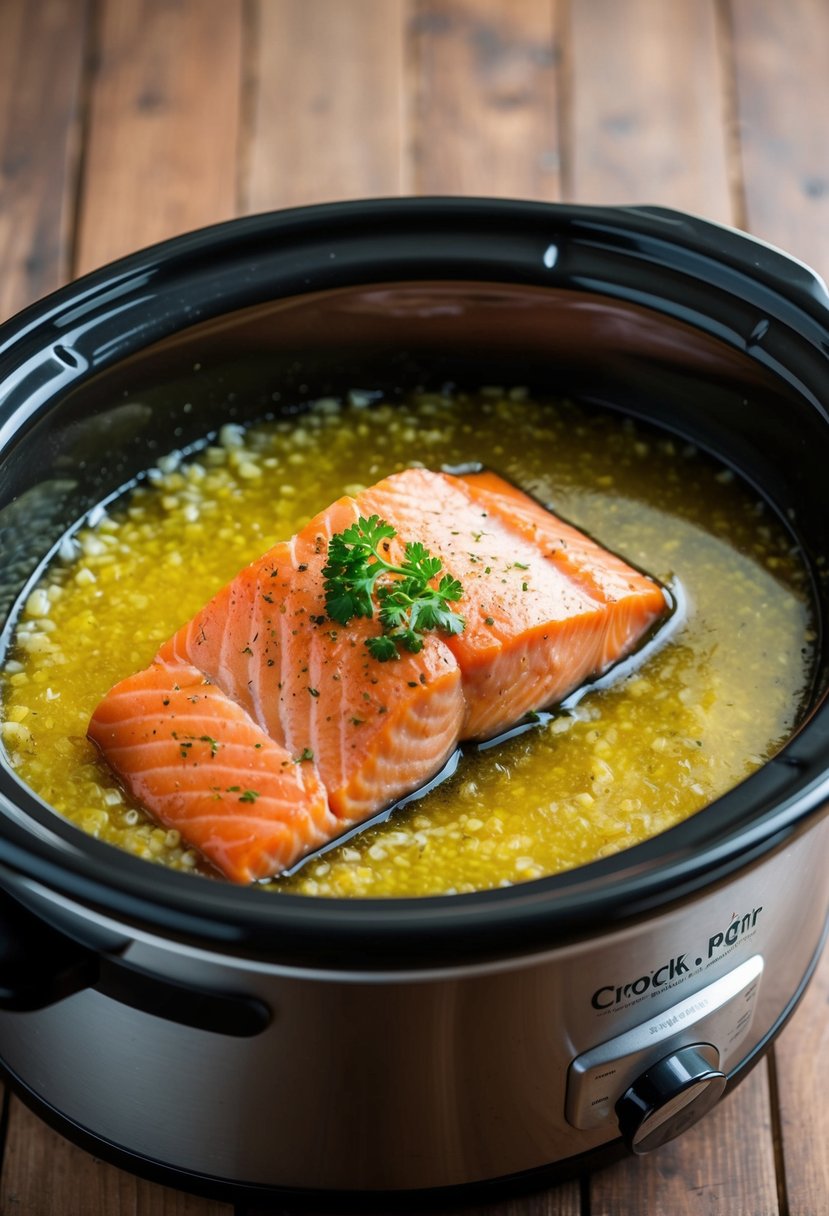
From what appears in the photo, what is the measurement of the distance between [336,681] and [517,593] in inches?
11.7

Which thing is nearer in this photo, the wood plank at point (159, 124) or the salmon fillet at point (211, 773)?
the salmon fillet at point (211, 773)

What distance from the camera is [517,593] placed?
6.75ft

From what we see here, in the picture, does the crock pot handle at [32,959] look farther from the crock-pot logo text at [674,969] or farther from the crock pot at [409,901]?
the crock-pot logo text at [674,969]

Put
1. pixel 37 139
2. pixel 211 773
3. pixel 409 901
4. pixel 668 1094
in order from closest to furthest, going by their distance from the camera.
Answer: pixel 409 901 < pixel 668 1094 < pixel 211 773 < pixel 37 139

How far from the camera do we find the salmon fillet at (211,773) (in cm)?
182

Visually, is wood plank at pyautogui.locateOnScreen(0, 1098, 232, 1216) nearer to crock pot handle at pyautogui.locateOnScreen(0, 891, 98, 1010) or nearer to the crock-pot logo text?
crock pot handle at pyautogui.locateOnScreen(0, 891, 98, 1010)

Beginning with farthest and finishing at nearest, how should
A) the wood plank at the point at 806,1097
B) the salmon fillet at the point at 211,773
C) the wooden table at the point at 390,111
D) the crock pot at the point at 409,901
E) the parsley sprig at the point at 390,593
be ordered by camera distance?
the wooden table at the point at 390,111 → the wood plank at the point at 806,1097 → the parsley sprig at the point at 390,593 → the salmon fillet at the point at 211,773 → the crock pot at the point at 409,901

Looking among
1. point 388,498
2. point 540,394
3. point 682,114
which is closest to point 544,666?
point 388,498

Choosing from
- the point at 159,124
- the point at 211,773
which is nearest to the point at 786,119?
the point at 159,124

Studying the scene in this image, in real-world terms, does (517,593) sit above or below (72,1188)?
above

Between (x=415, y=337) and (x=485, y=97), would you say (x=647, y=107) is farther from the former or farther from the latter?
(x=415, y=337)

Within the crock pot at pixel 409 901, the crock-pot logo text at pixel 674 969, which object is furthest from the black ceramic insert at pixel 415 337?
the crock-pot logo text at pixel 674 969

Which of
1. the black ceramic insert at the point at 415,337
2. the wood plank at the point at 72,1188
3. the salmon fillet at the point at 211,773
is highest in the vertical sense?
the black ceramic insert at the point at 415,337

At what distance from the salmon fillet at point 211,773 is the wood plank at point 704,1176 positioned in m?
0.67
